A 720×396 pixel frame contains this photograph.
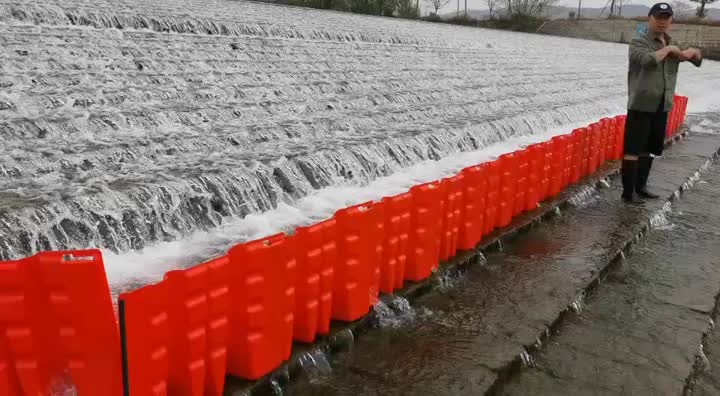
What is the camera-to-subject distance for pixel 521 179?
5.92 m

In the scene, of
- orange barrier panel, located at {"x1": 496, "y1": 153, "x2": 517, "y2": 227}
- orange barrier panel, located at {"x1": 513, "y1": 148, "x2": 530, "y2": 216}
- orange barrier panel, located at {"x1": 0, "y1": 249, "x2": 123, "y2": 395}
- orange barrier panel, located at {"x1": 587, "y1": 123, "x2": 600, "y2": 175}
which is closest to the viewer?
orange barrier panel, located at {"x1": 0, "y1": 249, "x2": 123, "y2": 395}

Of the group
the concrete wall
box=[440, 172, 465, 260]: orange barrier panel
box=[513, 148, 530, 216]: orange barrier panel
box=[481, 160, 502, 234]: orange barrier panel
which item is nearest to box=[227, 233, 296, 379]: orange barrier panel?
box=[440, 172, 465, 260]: orange barrier panel

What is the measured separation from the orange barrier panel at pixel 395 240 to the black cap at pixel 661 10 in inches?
148

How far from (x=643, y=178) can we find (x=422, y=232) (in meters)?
3.85

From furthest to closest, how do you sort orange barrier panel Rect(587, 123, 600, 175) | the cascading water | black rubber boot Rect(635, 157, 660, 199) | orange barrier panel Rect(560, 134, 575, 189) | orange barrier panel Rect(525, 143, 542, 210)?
orange barrier panel Rect(587, 123, 600, 175) → orange barrier panel Rect(560, 134, 575, 189) → black rubber boot Rect(635, 157, 660, 199) → orange barrier panel Rect(525, 143, 542, 210) → the cascading water

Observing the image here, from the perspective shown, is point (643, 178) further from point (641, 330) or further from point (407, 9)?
point (407, 9)

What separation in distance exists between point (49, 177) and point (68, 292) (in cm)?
345

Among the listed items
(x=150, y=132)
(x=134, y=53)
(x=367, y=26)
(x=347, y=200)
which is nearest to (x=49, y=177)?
(x=150, y=132)

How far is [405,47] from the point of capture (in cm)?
2083

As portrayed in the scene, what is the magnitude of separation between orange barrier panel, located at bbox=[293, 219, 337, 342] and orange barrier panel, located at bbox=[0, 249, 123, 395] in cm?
107

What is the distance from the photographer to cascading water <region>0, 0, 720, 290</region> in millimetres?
5020

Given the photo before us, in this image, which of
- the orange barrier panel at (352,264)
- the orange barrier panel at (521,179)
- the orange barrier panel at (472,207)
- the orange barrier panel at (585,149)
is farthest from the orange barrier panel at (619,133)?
the orange barrier panel at (352,264)

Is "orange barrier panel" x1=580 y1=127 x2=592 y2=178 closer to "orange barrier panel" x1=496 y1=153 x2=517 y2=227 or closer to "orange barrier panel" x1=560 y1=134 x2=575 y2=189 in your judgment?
"orange barrier panel" x1=560 y1=134 x2=575 y2=189

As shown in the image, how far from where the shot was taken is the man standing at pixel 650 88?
6.21 m
